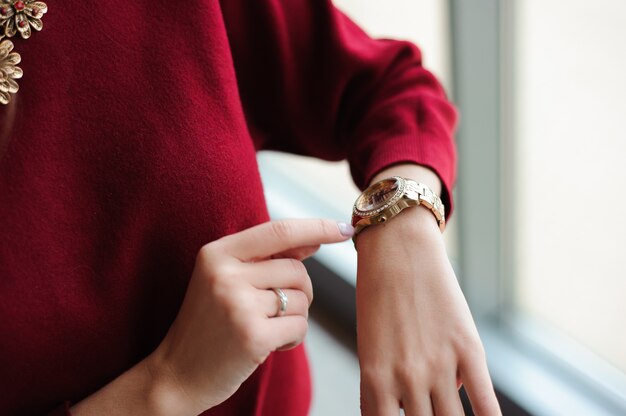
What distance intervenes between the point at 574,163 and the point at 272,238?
0.68 metres

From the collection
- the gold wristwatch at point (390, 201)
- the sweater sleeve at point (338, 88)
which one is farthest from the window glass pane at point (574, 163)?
the gold wristwatch at point (390, 201)

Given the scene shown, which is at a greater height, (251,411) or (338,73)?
(338,73)

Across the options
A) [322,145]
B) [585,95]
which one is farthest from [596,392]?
[322,145]

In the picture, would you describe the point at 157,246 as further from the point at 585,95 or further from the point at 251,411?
the point at 585,95

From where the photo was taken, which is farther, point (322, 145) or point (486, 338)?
point (486, 338)

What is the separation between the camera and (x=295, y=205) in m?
1.97

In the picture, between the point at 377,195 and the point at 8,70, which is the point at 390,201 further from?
the point at 8,70

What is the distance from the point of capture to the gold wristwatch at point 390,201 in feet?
2.09

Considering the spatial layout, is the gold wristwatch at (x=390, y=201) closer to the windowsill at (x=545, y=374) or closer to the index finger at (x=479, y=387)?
the index finger at (x=479, y=387)

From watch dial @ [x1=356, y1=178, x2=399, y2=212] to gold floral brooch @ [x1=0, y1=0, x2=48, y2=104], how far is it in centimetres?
33

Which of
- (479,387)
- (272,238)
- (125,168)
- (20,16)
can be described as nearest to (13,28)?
(20,16)

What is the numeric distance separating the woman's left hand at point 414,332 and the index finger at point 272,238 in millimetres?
62

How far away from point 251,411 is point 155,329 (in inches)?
5.4

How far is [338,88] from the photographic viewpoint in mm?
767
